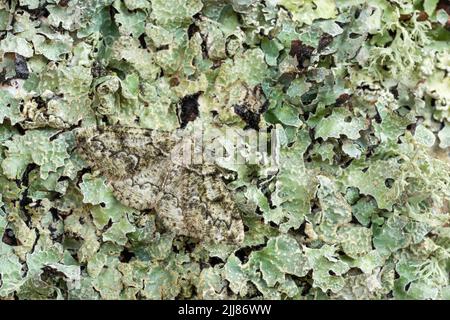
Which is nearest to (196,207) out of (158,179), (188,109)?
(158,179)

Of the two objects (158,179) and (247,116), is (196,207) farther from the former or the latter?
(247,116)

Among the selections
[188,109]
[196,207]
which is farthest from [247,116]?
[196,207]

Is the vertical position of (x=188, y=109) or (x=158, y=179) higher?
(x=188, y=109)

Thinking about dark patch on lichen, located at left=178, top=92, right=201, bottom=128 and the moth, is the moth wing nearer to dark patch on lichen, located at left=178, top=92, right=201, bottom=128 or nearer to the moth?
the moth

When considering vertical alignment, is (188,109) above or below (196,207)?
above

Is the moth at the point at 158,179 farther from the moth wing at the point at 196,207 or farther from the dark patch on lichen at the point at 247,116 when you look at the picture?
the dark patch on lichen at the point at 247,116

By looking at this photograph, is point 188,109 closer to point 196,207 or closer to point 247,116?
point 247,116

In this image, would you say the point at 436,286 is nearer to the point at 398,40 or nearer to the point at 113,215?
the point at 398,40

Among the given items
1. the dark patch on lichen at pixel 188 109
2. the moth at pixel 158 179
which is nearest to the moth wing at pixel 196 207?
the moth at pixel 158 179

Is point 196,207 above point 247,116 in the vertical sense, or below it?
below
